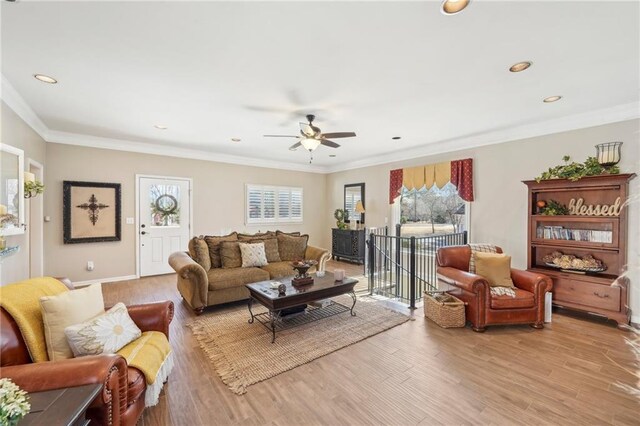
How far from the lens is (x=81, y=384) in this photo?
1355 millimetres

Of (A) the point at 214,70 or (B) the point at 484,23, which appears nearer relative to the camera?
(B) the point at 484,23

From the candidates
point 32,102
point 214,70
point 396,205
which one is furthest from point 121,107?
point 396,205

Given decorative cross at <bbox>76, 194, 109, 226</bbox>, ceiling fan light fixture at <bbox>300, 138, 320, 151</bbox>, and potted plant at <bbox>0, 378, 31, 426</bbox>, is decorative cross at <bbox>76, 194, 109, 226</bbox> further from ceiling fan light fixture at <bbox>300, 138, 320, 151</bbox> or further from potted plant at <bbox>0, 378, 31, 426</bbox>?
potted plant at <bbox>0, 378, 31, 426</bbox>

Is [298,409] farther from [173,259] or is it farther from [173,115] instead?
[173,115]

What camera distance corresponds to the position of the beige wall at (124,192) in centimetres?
483

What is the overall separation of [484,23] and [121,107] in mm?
4168

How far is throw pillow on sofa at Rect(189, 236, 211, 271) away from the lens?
13.3 feet

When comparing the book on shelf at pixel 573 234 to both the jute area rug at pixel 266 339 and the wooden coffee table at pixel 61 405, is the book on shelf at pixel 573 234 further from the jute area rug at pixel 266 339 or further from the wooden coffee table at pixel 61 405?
the wooden coffee table at pixel 61 405

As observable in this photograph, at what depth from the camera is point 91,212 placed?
5.12 m

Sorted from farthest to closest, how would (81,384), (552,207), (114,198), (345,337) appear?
1. (114,198)
2. (552,207)
3. (345,337)
4. (81,384)

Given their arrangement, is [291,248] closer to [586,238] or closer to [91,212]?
[91,212]

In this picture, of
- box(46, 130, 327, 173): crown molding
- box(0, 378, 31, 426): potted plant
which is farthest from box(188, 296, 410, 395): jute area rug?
box(46, 130, 327, 173): crown molding

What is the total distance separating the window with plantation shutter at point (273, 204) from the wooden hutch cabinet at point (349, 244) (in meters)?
1.33

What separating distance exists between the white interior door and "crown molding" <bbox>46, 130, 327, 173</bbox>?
1.89 ft
